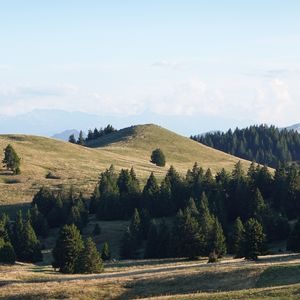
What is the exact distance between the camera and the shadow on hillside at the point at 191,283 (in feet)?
139

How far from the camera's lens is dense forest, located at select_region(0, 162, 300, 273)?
69.1 m

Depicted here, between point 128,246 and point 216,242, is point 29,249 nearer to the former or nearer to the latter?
point 128,246

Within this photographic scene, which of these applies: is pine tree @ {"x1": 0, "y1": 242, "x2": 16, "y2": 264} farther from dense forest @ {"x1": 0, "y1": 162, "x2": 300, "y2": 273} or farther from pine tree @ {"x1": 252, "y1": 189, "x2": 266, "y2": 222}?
pine tree @ {"x1": 252, "y1": 189, "x2": 266, "y2": 222}

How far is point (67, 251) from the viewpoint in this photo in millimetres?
62281

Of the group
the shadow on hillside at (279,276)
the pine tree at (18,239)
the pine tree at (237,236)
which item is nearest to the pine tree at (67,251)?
the pine tree at (18,239)

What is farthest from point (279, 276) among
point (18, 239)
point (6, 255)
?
point (18, 239)

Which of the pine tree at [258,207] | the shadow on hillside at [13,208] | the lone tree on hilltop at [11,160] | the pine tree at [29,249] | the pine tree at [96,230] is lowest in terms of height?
the pine tree at [29,249]

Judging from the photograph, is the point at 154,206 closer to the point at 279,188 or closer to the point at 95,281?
the point at 279,188

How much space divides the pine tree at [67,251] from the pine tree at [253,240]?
60.9ft

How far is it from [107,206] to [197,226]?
30.9 m

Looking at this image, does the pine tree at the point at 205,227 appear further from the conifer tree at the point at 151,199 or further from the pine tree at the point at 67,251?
the conifer tree at the point at 151,199

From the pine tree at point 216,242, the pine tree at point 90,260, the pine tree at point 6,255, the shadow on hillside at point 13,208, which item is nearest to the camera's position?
the pine tree at point 90,260

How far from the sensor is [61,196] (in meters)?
105

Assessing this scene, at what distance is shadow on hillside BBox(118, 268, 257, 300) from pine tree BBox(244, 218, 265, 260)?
14.4 meters
